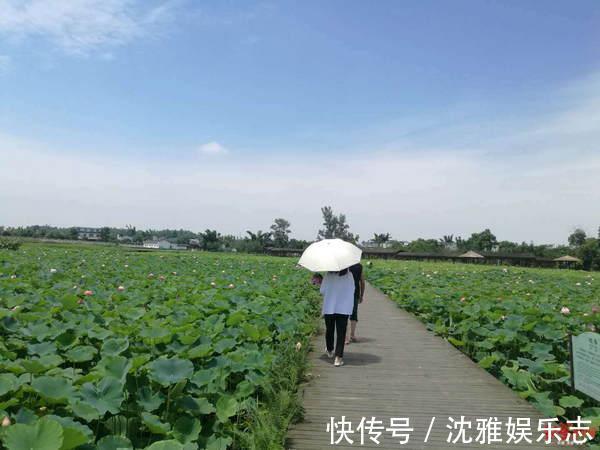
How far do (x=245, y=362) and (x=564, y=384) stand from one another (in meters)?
3.02

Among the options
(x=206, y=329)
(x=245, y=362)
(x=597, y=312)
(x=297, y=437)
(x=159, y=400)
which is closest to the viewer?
(x=159, y=400)

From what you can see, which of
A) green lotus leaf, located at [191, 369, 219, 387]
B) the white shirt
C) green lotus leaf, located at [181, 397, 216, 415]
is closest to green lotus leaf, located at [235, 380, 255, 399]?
green lotus leaf, located at [191, 369, 219, 387]

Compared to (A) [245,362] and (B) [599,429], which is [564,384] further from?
(A) [245,362]

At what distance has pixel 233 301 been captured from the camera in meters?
6.89

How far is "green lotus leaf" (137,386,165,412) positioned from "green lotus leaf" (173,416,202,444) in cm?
19

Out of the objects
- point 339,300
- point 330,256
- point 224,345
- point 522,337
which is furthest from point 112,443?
point 522,337

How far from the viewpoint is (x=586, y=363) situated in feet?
11.2

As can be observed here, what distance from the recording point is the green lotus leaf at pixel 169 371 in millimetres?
2928

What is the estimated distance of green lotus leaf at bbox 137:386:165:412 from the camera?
2771 mm

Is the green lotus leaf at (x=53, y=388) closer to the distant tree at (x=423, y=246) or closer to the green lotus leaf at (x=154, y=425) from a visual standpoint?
the green lotus leaf at (x=154, y=425)

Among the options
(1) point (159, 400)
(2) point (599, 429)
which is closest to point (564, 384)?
(2) point (599, 429)

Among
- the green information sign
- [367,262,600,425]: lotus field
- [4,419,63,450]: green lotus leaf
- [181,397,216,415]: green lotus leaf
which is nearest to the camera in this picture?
[4,419,63,450]: green lotus leaf

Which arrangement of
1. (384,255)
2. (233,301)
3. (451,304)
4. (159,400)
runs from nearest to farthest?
(159,400) → (233,301) → (451,304) → (384,255)

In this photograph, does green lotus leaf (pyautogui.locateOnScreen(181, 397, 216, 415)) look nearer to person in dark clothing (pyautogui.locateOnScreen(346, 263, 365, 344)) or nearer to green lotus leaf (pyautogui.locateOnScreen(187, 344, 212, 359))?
green lotus leaf (pyautogui.locateOnScreen(187, 344, 212, 359))
